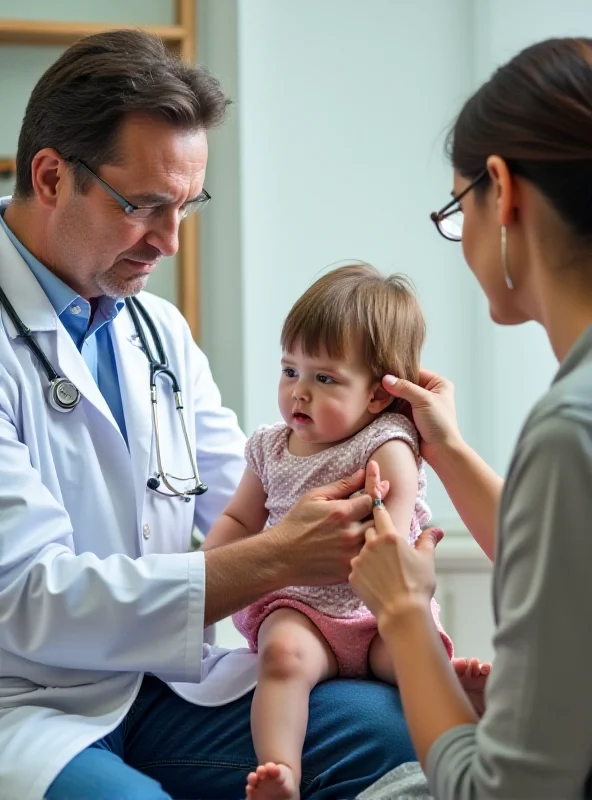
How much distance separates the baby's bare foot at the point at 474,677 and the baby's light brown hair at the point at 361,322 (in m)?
0.47

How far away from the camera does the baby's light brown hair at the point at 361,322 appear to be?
1.62 m

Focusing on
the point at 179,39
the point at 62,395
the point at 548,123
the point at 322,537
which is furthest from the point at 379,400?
the point at 179,39

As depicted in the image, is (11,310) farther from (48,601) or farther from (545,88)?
(545,88)

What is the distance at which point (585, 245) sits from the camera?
1.09 metres

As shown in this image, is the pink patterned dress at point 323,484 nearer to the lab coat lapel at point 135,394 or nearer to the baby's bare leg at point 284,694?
the baby's bare leg at point 284,694

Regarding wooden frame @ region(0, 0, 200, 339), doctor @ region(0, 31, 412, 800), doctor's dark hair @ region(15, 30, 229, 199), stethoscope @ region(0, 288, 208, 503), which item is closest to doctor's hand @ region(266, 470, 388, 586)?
doctor @ region(0, 31, 412, 800)

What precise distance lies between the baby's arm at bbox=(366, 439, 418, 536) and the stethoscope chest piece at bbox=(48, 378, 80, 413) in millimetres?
524

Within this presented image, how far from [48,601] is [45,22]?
177 cm

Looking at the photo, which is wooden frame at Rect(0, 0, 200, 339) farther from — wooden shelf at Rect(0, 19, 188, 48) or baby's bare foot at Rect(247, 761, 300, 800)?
baby's bare foot at Rect(247, 761, 300, 800)

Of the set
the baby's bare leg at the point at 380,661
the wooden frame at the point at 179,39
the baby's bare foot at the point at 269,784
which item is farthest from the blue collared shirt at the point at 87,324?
the wooden frame at the point at 179,39

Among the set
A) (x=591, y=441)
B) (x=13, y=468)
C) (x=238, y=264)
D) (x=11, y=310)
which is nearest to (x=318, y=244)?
(x=238, y=264)

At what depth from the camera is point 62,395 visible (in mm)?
1734

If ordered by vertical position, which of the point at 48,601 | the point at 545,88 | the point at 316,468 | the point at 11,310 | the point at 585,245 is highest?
the point at 545,88

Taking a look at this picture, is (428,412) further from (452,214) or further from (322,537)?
(452,214)
